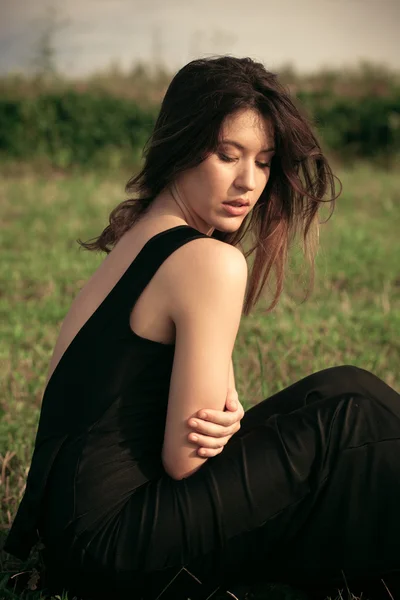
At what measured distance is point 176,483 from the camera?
6.68 feet

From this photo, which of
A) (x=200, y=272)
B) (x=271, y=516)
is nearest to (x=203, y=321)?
(x=200, y=272)

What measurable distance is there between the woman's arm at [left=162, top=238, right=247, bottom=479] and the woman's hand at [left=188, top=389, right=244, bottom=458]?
0.07 feet

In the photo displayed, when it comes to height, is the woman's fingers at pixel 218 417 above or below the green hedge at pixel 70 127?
below

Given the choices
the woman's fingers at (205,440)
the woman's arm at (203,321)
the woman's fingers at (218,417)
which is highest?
the woman's arm at (203,321)

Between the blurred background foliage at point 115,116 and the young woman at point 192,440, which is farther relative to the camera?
the blurred background foliage at point 115,116

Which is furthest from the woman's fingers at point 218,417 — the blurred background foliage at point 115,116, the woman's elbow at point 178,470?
the blurred background foliage at point 115,116

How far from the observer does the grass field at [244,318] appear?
384cm

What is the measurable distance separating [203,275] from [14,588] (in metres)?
1.03

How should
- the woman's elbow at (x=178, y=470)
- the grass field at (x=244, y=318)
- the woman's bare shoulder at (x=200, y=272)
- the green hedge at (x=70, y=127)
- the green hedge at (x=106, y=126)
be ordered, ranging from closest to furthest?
the woman's bare shoulder at (x=200, y=272)
the woman's elbow at (x=178, y=470)
the grass field at (x=244, y=318)
the green hedge at (x=70, y=127)
the green hedge at (x=106, y=126)

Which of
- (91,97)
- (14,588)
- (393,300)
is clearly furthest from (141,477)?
(91,97)

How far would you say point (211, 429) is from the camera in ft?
6.67

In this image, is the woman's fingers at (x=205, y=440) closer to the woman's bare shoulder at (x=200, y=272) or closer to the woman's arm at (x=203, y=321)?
the woman's arm at (x=203, y=321)

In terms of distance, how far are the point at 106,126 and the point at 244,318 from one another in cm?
912

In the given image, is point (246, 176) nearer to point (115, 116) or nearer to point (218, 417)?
point (218, 417)
